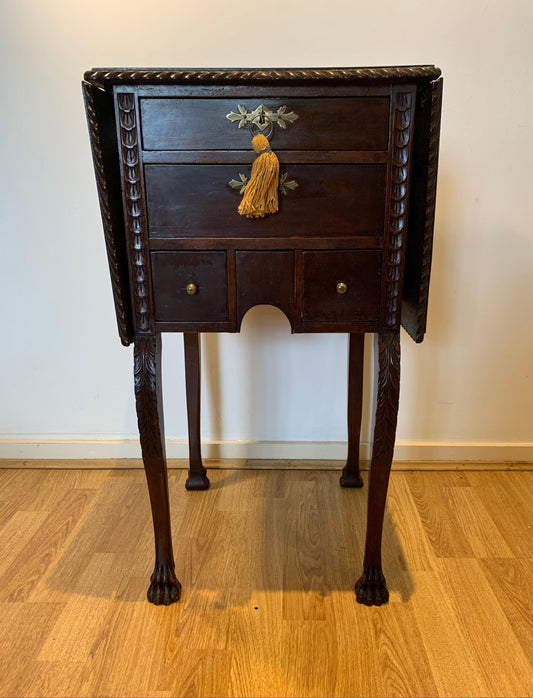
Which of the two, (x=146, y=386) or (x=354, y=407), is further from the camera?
(x=354, y=407)

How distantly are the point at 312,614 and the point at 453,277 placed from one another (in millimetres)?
1102

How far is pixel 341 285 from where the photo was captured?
46.4 inches

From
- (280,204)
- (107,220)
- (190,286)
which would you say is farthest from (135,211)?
(280,204)

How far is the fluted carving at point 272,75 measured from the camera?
104cm

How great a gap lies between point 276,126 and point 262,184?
0.12 metres

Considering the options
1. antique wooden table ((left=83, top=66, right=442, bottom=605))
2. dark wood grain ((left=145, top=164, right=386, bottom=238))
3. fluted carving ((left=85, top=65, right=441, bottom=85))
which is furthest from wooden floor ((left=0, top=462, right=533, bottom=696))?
fluted carving ((left=85, top=65, right=441, bottom=85))

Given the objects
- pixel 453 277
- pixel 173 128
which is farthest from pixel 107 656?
pixel 453 277

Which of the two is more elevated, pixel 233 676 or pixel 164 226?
pixel 164 226

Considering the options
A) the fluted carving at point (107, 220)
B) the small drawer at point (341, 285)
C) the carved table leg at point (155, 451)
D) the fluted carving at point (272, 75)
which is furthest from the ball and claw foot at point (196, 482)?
the fluted carving at point (272, 75)

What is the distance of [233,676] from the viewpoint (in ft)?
3.74

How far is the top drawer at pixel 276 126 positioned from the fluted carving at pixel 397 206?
0.03m

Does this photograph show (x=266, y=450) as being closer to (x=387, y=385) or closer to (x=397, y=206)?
(x=387, y=385)

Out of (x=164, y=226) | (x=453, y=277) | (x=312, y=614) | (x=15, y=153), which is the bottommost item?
(x=312, y=614)

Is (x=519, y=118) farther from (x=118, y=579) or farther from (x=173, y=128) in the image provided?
(x=118, y=579)
